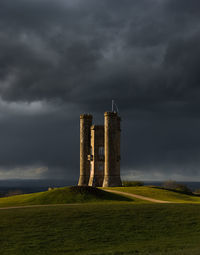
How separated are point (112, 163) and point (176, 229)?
39246 mm

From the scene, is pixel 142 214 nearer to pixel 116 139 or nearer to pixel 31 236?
pixel 31 236

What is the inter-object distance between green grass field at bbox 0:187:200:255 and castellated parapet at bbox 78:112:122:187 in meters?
32.6

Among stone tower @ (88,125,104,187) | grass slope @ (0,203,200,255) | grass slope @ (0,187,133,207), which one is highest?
stone tower @ (88,125,104,187)

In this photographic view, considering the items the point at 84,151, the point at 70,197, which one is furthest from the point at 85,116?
the point at 70,197

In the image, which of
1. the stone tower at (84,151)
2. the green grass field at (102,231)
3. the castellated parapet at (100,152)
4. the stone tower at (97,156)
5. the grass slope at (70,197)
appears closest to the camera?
the green grass field at (102,231)

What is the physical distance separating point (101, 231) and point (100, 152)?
141ft

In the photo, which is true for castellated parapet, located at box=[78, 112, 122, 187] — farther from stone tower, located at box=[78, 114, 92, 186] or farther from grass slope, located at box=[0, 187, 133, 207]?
grass slope, located at box=[0, 187, 133, 207]

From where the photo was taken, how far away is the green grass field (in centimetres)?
2145

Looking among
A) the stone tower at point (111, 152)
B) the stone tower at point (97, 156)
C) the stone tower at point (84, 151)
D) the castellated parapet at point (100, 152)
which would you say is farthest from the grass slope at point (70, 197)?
the stone tower at point (84, 151)

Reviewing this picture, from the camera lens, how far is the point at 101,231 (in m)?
25.1

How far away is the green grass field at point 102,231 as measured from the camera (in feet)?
70.4

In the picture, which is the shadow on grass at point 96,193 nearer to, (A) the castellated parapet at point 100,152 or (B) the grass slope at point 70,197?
(B) the grass slope at point 70,197

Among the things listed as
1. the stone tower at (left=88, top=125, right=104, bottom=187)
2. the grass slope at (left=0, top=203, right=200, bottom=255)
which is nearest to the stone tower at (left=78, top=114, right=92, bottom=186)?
the stone tower at (left=88, top=125, right=104, bottom=187)

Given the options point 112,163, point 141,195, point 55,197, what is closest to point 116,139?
point 112,163
